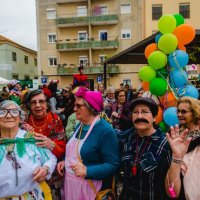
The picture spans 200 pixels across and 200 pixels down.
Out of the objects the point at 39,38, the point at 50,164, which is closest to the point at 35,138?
the point at 50,164

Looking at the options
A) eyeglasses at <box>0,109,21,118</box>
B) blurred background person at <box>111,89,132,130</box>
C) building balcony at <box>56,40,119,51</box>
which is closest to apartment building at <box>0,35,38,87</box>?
building balcony at <box>56,40,119,51</box>

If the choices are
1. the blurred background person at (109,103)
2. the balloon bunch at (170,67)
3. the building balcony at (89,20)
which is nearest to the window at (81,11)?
the building balcony at (89,20)

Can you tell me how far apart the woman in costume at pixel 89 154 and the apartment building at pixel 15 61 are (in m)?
33.2

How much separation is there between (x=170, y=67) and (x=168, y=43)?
1.41ft

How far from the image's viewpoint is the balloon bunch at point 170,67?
4820 millimetres

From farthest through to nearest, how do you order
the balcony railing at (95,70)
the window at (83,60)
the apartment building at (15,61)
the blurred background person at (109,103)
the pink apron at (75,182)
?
the apartment building at (15,61)
the window at (83,60)
the balcony railing at (95,70)
the blurred background person at (109,103)
the pink apron at (75,182)

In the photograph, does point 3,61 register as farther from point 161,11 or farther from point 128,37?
point 161,11

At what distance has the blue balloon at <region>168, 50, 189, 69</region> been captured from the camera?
4824 mm

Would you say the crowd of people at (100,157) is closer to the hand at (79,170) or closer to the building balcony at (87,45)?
the hand at (79,170)

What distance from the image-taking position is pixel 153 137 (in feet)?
8.16

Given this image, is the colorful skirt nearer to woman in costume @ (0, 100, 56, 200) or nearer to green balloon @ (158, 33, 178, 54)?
woman in costume @ (0, 100, 56, 200)

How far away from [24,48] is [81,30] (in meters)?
11.3

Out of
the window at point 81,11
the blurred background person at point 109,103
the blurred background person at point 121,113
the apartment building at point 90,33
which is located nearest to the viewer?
the blurred background person at point 121,113

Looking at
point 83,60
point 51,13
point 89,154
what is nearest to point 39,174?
point 89,154
